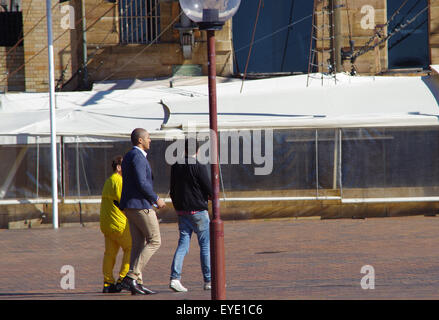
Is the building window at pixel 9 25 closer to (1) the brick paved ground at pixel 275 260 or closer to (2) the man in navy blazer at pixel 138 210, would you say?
(1) the brick paved ground at pixel 275 260

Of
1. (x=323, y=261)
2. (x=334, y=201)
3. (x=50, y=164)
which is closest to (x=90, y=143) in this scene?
(x=50, y=164)

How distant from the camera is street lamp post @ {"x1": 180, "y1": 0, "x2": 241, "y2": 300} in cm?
741

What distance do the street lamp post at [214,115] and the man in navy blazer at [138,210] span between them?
155 centimetres

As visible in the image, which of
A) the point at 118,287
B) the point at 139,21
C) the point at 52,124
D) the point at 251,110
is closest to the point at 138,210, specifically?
the point at 118,287

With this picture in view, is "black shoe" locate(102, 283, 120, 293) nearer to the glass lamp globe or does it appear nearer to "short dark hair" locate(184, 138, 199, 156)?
"short dark hair" locate(184, 138, 199, 156)

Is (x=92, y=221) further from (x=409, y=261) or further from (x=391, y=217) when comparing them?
(x=409, y=261)

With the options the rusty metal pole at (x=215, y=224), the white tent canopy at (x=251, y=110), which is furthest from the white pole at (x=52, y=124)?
the rusty metal pole at (x=215, y=224)

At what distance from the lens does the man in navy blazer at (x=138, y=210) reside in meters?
8.98

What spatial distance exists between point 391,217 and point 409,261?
688 cm

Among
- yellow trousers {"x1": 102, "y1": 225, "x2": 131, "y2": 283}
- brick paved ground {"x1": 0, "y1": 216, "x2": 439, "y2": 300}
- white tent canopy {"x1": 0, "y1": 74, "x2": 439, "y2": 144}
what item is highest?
white tent canopy {"x1": 0, "y1": 74, "x2": 439, "y2": 144}

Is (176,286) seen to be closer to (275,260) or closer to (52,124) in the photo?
(275,260)

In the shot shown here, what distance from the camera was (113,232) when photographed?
31.0 feet

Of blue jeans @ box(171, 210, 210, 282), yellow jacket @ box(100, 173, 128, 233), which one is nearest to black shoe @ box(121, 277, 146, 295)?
blue jeans @ box(171, 210, 210, 282)

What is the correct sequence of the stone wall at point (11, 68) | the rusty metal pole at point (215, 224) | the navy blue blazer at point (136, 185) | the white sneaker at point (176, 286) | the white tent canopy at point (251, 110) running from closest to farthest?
the rusty metal pole at point (215, 224)
the navy blue blazer at point (136, 185)
the white sneaker at point (176, 286)
the white tent canopy at point (251, 110)
the stone wall at point (11, 68)
